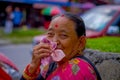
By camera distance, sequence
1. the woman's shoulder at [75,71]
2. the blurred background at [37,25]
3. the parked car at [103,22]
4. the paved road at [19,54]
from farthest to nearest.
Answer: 1. the paved road at [19,54]
2. the parked car at [103,22]
3. the blurred background at [37,25]
4. the woman's shoulder at [75,71]

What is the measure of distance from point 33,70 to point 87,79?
13.8 inches

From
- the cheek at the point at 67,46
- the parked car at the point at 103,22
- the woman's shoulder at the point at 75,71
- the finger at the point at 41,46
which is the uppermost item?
the finger at the point at 41,46

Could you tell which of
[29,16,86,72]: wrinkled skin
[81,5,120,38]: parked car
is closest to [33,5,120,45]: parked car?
[81,5,120,38]: parked car

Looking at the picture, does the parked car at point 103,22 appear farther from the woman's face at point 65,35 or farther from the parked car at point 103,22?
the woman's face at point 65,35

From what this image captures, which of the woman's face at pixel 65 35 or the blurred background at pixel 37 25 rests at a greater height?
the woman's face at pixel 65 35

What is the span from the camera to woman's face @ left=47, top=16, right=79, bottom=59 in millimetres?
2391

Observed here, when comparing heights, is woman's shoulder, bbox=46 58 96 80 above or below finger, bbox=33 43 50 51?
below

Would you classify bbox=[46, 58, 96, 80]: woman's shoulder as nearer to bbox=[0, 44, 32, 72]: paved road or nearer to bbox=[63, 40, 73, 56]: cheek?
bbox=[63, 40, 73, 56]: cheek

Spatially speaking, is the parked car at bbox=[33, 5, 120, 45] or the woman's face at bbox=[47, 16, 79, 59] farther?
the parked car at bbox=[33, 5, 120, 45]

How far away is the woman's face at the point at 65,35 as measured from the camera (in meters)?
2.39

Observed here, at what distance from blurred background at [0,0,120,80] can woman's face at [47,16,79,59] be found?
148cm

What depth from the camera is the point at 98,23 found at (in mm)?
9383

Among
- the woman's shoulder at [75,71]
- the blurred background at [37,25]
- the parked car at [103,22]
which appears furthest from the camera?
the parked car at [103,22]

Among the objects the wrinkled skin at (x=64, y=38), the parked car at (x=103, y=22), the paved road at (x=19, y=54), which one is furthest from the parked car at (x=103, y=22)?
the wrinkled skin at (x=64, y=38)
